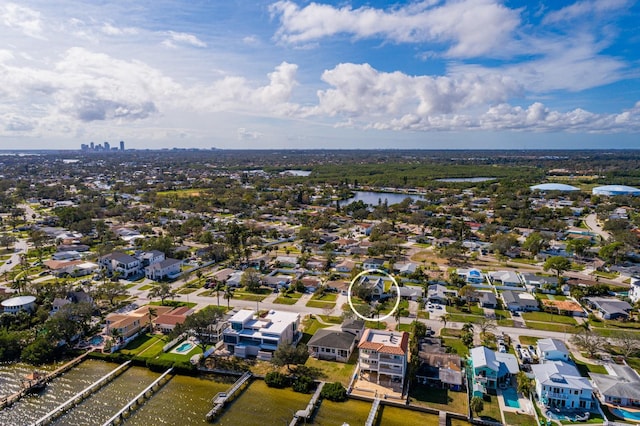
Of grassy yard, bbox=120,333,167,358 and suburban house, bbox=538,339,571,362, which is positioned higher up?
suburban house, bbox=538,339,571,362

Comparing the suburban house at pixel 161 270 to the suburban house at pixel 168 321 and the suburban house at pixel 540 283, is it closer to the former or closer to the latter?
the suburban house at pixel 168 321

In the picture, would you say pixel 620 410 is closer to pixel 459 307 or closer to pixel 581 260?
pixel 459 307

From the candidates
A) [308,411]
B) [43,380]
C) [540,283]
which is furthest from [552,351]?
[43,380]

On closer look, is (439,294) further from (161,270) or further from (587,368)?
(161,270)

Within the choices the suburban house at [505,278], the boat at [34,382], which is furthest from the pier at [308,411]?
the suburban house at [505,278]

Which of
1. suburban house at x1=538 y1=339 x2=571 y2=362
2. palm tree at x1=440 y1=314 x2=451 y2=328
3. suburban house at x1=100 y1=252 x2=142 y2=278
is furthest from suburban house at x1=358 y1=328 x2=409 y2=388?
suburban house at x1=100 y1=252 x2=142 y2=278

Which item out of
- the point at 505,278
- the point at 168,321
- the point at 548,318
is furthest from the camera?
the point at 505,278

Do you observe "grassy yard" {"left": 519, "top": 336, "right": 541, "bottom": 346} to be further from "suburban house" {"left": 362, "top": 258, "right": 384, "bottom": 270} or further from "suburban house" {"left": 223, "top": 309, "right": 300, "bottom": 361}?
"suburban house" {"left": 362, "top": 258, "right": 384, "bottom": 270}
